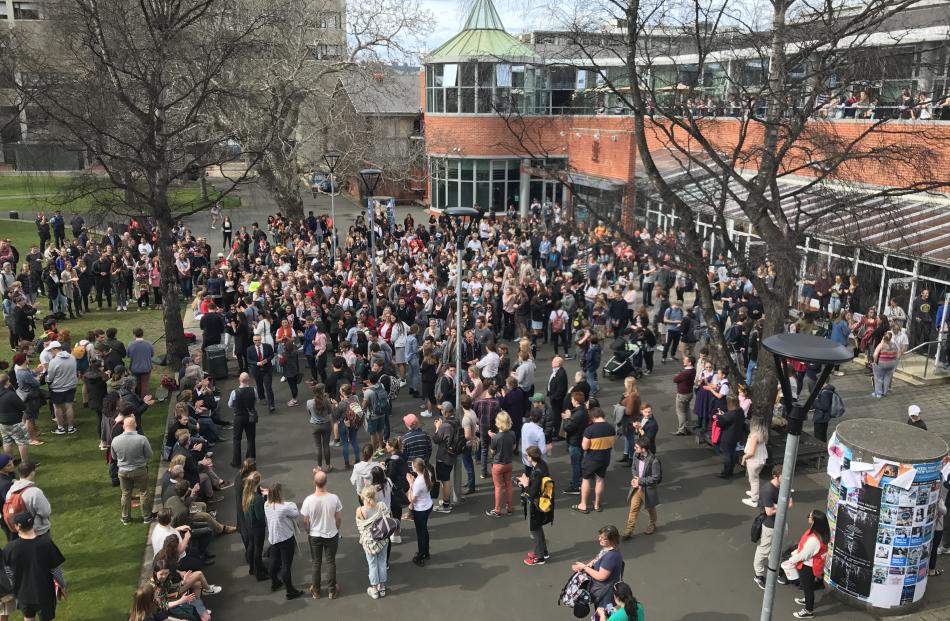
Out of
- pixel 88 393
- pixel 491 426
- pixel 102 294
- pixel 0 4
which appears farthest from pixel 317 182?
pixel 0 4

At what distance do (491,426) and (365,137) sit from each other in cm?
2357

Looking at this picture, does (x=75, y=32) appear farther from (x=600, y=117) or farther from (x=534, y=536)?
(x=600, y=117)

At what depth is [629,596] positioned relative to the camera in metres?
6.43

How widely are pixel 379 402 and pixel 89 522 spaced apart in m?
4.15

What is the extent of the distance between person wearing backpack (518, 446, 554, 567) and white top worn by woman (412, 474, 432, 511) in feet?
3.85

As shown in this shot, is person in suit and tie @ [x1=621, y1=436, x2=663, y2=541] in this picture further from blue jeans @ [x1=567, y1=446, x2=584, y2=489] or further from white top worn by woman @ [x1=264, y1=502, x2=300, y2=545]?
white top worn by woman @ [x1=264, y1=502, x2=300, y2=545]

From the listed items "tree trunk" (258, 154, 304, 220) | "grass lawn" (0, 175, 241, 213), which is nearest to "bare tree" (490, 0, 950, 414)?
"tree trunk" (258, 154, 304, 220)

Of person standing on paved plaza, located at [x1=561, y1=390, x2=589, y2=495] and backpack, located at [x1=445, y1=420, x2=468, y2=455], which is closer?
backpack, located at [x1=445, y1=420, x2=468, y2=455]

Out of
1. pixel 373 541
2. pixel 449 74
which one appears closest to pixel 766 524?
pixel 373 541

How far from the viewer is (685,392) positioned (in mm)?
12523

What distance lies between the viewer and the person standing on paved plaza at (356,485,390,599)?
8.18m

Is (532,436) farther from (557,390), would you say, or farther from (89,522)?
(89,522)

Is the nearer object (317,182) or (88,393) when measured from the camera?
(88,393)

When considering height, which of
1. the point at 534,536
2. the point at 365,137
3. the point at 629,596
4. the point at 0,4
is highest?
the point at 0,4
